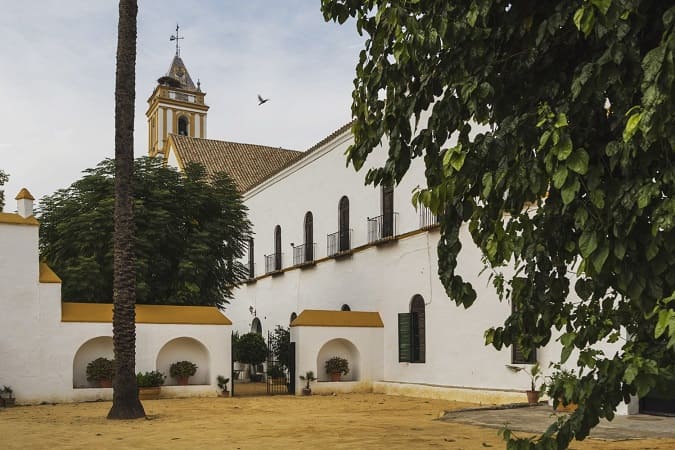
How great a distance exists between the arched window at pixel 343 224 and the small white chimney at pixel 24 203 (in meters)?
11.1

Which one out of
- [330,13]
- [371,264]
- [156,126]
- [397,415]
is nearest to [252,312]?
[371,264]

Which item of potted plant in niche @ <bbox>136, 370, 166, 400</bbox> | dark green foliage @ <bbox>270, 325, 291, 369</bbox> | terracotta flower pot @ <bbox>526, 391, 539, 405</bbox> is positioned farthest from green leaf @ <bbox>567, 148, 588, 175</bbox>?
dark green foliage @ <bbox>270, 325, 291, 369</bbox>

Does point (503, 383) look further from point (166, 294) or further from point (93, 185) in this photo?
point (93, 185)

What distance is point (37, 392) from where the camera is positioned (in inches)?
736

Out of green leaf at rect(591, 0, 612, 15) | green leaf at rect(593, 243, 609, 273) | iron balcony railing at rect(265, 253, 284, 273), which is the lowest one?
green leaf at rect(593, 243, 609, 273)

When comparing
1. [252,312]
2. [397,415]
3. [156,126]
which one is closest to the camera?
[397,415]

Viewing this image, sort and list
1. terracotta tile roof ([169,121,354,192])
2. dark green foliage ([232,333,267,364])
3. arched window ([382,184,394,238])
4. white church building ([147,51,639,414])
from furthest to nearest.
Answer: terracotta tile roof ([169,121,354,192])
dark green foliage ([232,333,267,364])
arched window ([382,184,394,238])
white church building ([147,51,639,414])

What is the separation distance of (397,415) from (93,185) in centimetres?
1264

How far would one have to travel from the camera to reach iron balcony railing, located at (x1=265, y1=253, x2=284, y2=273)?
32.9 m

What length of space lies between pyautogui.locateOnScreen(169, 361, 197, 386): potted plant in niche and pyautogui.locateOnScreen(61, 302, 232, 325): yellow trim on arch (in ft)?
3.88

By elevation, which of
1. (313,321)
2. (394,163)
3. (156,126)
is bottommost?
(313,321)

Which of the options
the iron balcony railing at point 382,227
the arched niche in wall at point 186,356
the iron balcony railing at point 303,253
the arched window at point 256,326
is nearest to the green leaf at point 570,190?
the arched niche in wall at point 186,356

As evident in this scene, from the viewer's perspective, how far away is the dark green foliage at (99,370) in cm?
1952

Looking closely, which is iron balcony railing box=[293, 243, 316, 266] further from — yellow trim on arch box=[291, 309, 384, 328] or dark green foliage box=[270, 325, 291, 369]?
yellow trim on arch box=[291, 309, 384, 328]
